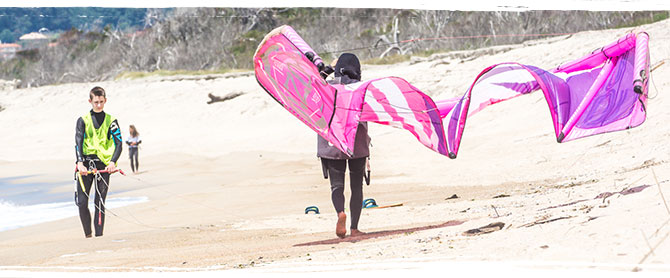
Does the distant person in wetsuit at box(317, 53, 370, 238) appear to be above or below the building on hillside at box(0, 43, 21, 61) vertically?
below

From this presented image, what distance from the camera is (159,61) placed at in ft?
56.9

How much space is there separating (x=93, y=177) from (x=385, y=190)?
3.07 metres

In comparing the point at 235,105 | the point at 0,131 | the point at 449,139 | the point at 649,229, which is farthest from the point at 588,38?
the point at 0,131

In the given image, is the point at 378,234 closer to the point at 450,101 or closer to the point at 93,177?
the point at 450,101

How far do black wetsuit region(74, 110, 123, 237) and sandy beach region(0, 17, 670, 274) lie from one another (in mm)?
156

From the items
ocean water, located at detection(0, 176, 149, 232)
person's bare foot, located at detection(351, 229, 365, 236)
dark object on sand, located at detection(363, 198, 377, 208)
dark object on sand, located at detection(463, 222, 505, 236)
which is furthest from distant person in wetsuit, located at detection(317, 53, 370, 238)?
ocean water, located at detection(0, 176, 149, 232)

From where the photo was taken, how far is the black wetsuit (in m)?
5.19

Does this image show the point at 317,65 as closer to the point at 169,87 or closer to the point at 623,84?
the point at 623,84

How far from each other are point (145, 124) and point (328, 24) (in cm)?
764

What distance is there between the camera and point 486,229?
3852 mm

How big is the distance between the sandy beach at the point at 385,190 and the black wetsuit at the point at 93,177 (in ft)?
0.51

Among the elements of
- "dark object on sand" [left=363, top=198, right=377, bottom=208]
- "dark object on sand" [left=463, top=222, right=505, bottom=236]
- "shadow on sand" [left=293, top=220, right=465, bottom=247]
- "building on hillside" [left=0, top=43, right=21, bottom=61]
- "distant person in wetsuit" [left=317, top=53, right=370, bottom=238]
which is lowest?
"dark object on sand" [left=363, top=198, right=377, bottom=208]

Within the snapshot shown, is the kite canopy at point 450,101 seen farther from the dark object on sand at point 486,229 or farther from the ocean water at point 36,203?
the ocean water at point 36,203

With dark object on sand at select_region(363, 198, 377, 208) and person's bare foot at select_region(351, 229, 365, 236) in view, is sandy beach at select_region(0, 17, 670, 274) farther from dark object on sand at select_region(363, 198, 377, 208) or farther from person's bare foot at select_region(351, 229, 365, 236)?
dark object on sand at select_region(363, 198, 377, 208)
